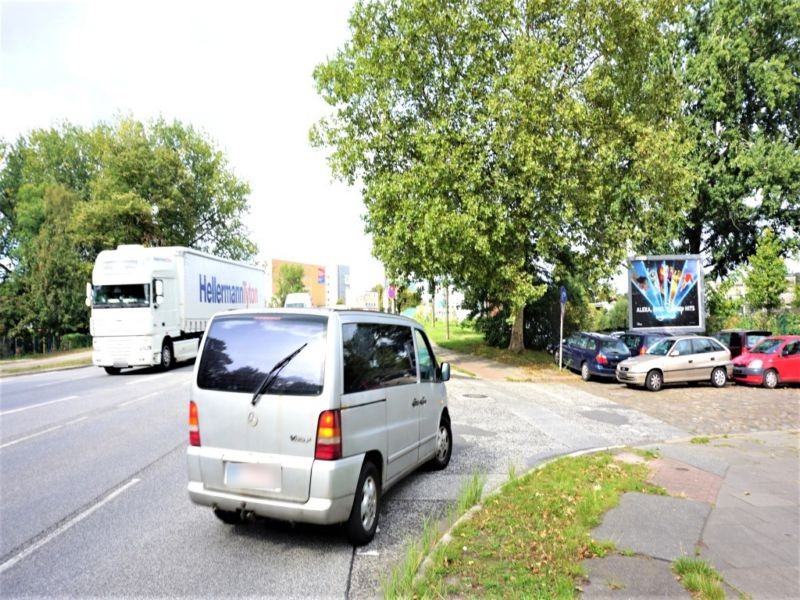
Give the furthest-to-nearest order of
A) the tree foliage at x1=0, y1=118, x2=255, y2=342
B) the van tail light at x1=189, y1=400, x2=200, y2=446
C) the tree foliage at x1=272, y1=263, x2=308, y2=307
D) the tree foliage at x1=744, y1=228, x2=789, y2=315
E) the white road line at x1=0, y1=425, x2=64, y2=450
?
1. the tree foliage at x1=272, y1=263, x2=308, y2=307
2. the tree foliage at x1=0, y1=118, x2=255, y2=342
3. the tree foliage at x1=744, y1=228, x2=789, y2=315
4. the white road line at x1=0, y1=425, x2=64, y2=450
5. the van tail light at x1=189, y1=400, x2=200, y2=446

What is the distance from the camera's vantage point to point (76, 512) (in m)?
5.09

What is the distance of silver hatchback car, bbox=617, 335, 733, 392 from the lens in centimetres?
1522

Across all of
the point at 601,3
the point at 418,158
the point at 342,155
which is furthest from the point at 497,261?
the point at 601,3

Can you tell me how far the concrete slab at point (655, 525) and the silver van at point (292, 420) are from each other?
6.52ft

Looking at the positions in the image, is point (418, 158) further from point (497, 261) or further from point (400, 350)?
point (400, 350)

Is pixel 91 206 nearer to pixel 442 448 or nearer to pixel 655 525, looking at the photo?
pixel 442 448

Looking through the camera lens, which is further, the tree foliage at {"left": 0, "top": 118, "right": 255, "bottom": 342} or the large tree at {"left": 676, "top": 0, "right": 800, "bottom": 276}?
the tree foliage at {"left": 0, "top": 118, "right": 255, "bottom": 342}

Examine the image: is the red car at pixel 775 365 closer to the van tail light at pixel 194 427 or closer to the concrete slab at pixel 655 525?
the concrete slab at pixel 655 525

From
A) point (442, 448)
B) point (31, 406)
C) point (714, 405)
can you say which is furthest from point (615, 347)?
point (31, 406)

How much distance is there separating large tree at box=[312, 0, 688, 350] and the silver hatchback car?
478 centimetres

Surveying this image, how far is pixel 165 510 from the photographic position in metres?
5.16

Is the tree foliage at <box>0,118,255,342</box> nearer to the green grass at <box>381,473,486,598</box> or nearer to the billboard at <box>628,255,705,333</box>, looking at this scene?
the billboard at <box>628,255,705,333</box>

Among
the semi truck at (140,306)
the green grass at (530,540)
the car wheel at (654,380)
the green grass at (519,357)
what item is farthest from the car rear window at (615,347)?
the semi truck at (140,306)

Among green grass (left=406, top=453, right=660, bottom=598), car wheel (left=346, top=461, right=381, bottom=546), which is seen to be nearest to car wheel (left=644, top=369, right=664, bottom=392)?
green grass (left=406, top=453, right=660, bottom=598)
